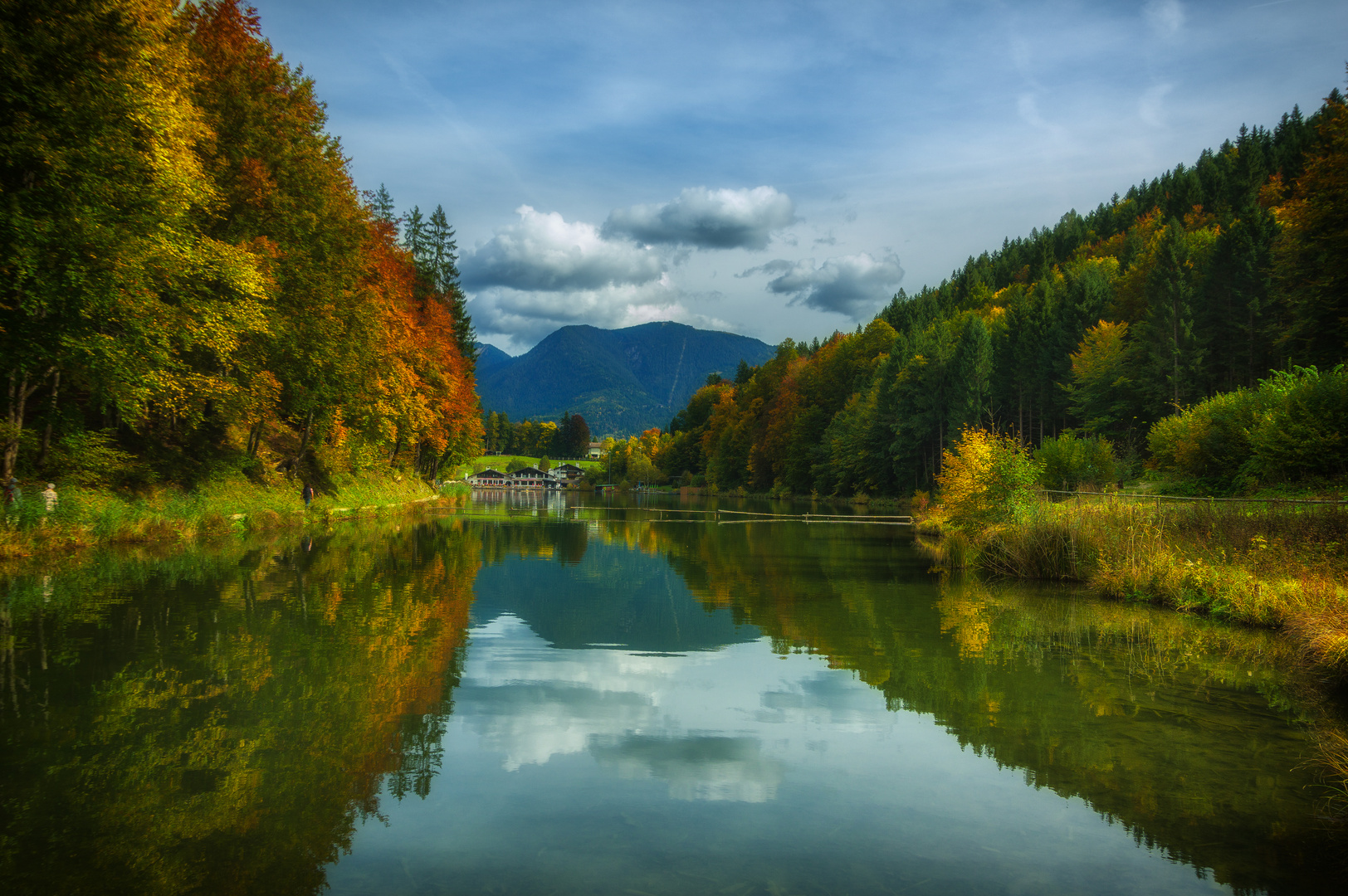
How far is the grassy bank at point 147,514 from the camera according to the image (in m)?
17.9

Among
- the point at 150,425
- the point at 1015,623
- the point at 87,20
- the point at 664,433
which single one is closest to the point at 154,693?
the point at 1015,623

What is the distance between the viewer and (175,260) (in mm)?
19766

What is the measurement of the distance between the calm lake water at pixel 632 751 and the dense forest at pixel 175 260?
7.24 m

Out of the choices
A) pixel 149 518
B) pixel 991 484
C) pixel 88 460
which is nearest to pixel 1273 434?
pixel 991 484

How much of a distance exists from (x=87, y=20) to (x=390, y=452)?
3647cm

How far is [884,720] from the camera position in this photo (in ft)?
27.1

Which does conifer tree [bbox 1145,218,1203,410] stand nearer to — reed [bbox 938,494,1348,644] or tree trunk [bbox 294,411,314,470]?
reed [bbox 938,494,1348,644]

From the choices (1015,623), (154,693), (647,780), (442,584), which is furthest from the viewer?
(442,584)

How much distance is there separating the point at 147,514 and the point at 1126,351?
64905mm

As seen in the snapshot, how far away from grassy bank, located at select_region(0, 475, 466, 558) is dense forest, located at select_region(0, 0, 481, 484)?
3.51 ft

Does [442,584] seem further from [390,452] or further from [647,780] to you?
[390,452]

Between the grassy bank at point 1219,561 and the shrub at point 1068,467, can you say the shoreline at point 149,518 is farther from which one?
the shrub at point 1068,467

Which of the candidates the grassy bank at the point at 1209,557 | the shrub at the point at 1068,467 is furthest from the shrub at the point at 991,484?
the shrub at the point at 1068,467

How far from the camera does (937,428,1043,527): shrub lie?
22.7m
